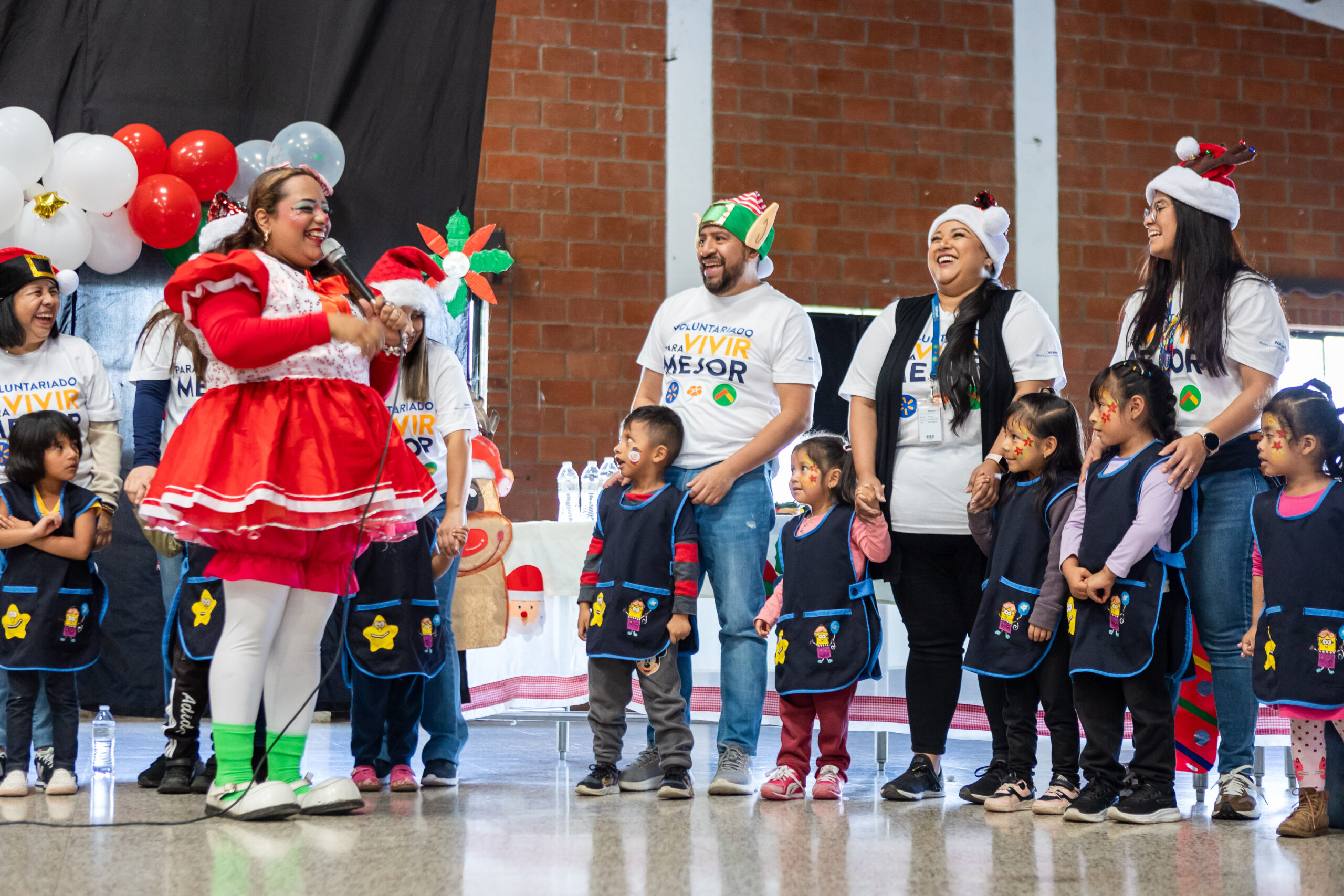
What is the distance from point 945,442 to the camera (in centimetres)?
288

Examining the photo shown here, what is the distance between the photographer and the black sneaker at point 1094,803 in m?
2.46

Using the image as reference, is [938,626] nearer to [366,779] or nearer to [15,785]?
[366,779]

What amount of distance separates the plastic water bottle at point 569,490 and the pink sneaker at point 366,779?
271cm

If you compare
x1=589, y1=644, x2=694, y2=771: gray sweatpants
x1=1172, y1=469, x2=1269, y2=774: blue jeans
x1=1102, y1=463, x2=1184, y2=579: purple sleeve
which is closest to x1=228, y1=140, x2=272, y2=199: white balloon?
x1=589, y1=644, x2=694, y2=771: gray sweatpants

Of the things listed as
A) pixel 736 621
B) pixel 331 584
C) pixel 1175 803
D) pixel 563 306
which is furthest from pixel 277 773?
pixel 563 306

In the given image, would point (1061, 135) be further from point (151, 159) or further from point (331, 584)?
point (331, 584)

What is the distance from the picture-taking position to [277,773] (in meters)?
2.39

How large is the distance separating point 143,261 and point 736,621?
2743 millimetres

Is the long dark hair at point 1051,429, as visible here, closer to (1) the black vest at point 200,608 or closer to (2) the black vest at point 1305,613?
(2) the black vest at point 1305,613

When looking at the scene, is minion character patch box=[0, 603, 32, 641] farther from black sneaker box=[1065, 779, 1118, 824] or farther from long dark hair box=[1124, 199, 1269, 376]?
long dark hair box=[1124, 199, 1269, 376]

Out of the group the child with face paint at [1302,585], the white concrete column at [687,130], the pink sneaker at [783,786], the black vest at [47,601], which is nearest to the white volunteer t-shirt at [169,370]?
the black vest at [47,601]

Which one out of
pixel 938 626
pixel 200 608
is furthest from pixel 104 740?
pixel 938 626

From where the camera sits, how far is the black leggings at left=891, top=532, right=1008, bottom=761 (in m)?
2.83

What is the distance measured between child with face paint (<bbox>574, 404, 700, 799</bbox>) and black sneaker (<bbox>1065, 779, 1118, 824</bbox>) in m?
0.81
